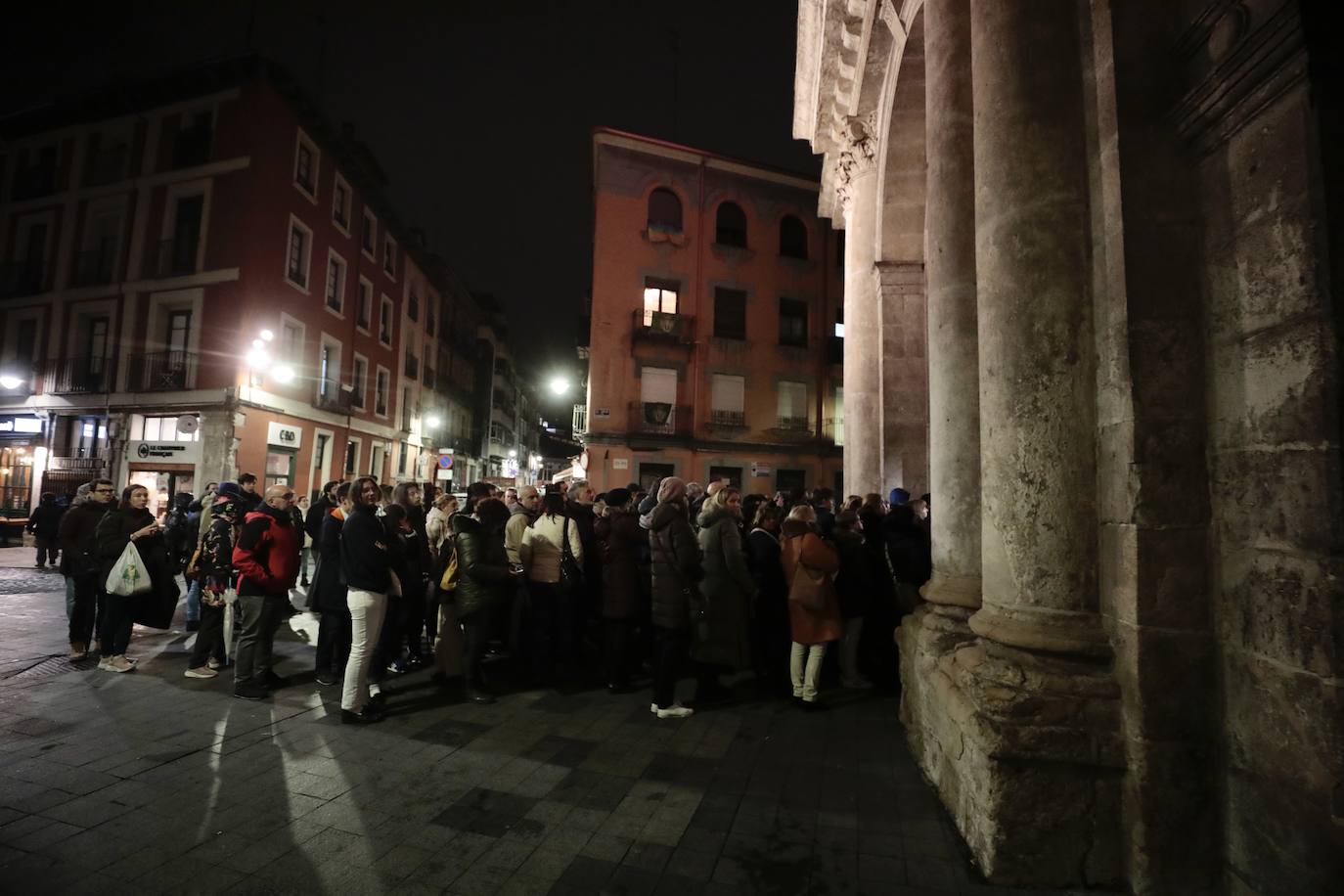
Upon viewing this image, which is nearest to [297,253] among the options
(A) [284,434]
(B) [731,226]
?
(A) [284,434]

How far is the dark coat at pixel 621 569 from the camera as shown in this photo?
571cm

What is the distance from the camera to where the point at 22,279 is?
21.1 metres

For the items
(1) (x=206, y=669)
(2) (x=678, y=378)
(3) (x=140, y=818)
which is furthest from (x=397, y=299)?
(3) (x=140, y=818)

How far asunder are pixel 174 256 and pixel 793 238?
20597mm

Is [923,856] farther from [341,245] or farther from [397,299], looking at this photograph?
[397,299]

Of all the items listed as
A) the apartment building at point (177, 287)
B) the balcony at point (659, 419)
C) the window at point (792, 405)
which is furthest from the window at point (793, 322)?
the apartment building at point (177, 287)

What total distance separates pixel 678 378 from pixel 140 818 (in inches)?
809

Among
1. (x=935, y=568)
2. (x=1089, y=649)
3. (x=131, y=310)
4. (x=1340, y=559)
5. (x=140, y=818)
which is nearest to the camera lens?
(x=1340, y=559)

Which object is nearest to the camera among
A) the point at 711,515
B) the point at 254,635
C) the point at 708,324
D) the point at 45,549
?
the point at 254,635

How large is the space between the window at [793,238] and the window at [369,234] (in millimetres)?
16122

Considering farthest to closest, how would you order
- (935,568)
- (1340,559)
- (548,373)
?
1. (548,373)
2. (935,568)
3. (1340,559)

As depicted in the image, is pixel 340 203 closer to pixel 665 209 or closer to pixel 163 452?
pixel 163 452

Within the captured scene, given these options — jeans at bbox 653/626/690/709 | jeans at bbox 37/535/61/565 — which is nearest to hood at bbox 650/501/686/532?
jeans at bbox 653/626/690/709

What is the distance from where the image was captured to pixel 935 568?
15.2 ft
